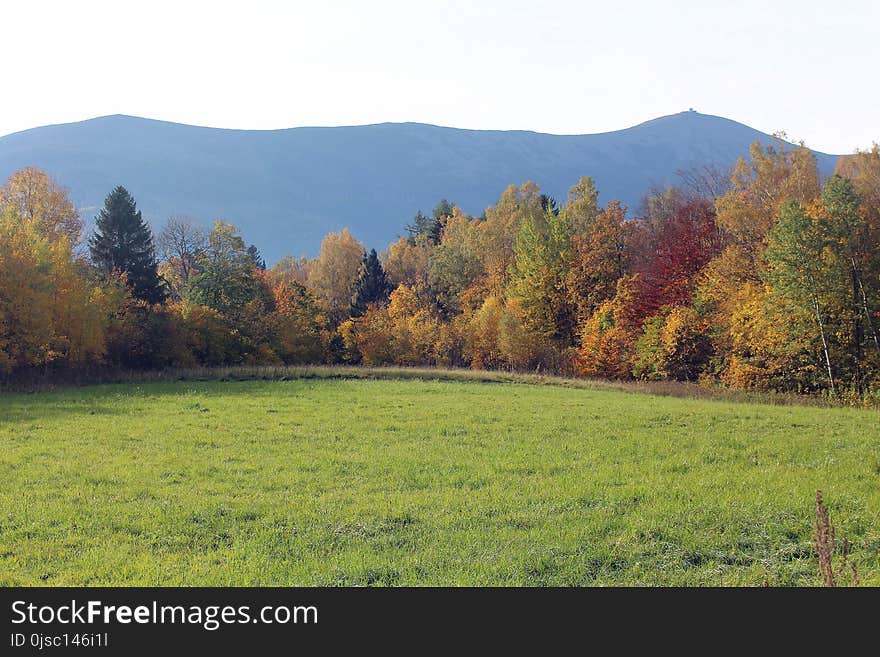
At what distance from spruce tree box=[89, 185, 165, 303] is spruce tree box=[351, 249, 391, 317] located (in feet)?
86.3

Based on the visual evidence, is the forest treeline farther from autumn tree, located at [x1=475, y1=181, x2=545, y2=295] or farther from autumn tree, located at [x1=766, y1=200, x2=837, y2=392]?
autumn tree, located at [x1=475, y1=181, x2=545, y2=295]

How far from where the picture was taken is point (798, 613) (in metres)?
6.75

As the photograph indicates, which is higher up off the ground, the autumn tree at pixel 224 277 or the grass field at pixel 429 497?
the autumn tree at pixel 224 277

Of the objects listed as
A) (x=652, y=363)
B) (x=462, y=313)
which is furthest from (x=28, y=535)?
(x=462, y=313)

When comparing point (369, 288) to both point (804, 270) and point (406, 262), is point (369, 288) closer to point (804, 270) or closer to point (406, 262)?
point (406, 262)

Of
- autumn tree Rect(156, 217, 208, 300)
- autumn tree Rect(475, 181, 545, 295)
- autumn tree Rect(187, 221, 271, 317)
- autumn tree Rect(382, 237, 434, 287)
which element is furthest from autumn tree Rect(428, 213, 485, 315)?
autumn tree Rect(156, 217, 208, 300)

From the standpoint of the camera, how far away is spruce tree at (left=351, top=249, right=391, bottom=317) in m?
80.4

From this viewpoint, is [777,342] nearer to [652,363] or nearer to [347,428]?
[652,363]

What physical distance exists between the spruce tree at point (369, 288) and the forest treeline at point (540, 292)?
27 cm

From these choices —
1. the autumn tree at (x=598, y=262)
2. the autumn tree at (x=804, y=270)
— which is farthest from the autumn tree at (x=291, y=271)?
the autumn tree at (x=804, y=270)

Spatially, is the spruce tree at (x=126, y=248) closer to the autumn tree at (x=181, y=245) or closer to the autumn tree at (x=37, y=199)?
the autumn tree at (x=37, y=199)

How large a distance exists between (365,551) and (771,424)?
60.1 ft

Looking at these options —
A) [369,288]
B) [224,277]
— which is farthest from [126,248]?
[369,288]

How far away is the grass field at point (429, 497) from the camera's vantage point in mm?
8859
